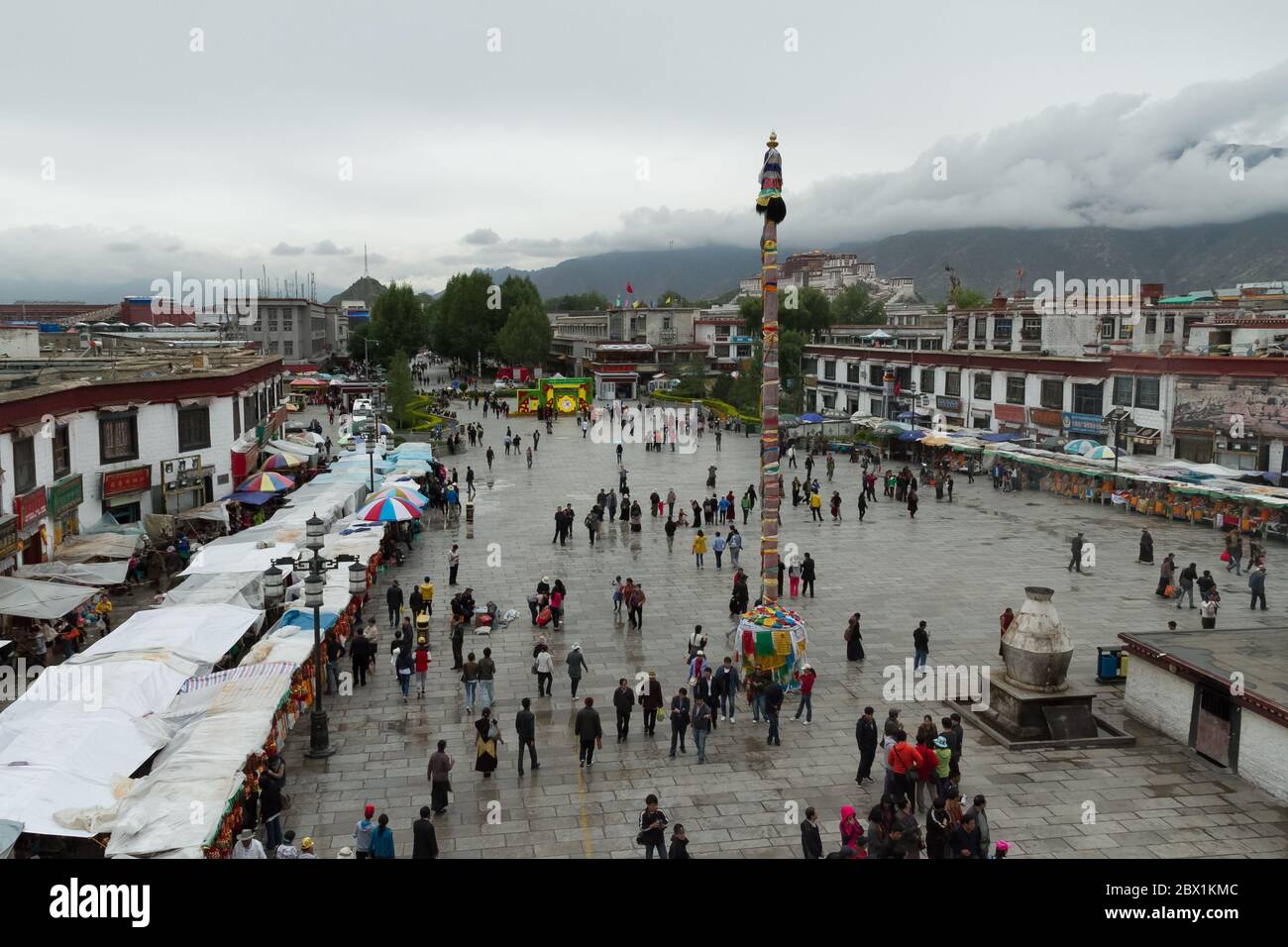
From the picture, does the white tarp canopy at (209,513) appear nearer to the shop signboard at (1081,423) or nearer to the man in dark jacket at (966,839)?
the man in dark jacket at (966,839)

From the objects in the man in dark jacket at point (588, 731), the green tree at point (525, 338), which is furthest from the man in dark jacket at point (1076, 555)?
the green tree at point (525, 338)

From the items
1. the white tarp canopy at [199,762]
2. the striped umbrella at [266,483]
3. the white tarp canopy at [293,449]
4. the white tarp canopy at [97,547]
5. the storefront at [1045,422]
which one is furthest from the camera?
the storefront at [1045,422]

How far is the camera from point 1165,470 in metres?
34.5

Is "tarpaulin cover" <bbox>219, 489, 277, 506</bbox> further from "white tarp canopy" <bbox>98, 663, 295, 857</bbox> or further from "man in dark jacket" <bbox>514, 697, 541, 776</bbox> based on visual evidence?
"man in dark jacket" <bbox>514, 697, 541, 776</bbox>

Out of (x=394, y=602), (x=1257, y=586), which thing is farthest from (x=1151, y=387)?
(x=394, y=602)

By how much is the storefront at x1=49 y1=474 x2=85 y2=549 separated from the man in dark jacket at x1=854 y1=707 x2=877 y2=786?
19443 millimetres

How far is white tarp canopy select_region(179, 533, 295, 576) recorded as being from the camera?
20547mm

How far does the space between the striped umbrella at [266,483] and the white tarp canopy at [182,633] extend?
1553 cm

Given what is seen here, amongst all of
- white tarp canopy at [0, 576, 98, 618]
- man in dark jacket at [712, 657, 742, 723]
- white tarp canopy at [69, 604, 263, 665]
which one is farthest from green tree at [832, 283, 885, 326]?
white tarp canopy at [69, 604, 263, 665]

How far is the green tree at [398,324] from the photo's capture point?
10731cm

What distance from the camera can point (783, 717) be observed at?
16172mm
